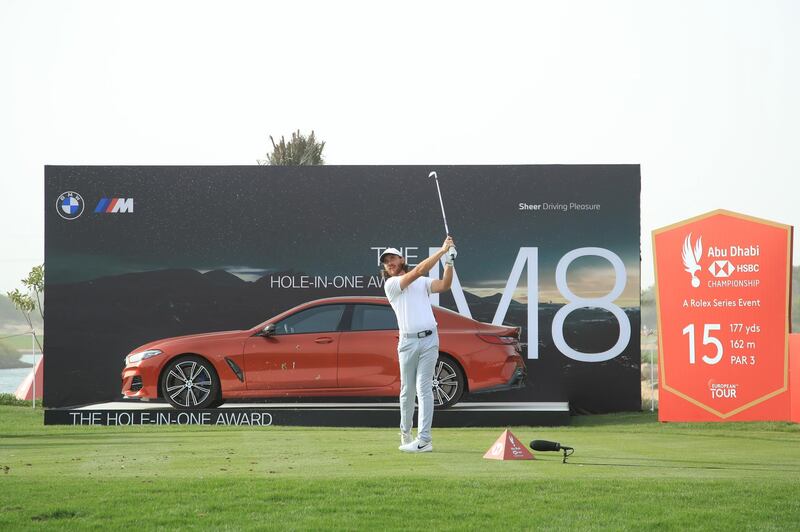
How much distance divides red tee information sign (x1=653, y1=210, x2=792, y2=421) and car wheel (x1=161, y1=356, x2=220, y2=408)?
5.97 m

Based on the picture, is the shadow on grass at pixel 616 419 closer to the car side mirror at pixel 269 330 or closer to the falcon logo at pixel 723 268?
the falcon logo at pixel 723 268

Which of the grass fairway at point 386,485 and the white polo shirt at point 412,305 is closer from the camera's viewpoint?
the grass fairway at point 386,485

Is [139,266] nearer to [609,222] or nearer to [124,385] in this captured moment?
[124,385]

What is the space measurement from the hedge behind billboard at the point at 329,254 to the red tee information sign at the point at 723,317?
0.67 metres

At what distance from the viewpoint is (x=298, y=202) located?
15.0m

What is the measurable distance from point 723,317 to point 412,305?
600 cm

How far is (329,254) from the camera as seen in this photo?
14.9 metres

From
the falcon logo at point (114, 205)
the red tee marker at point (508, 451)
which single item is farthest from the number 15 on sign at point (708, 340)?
the falcon logo at point (114, 205)

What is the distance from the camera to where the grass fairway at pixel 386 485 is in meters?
6.28

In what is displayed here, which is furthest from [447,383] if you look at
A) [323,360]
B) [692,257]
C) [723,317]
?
[723,317]

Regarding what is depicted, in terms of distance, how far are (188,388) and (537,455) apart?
6.31 metres

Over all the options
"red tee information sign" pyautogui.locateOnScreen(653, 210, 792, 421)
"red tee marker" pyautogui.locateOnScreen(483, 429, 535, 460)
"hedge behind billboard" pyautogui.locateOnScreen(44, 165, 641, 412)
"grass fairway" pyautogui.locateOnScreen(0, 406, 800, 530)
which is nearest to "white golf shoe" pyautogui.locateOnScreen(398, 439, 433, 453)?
"grass fairway" pyautogui.locateOnScreen(0, 406, 800, 530)

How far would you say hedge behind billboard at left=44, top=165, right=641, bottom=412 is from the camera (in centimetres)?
1481

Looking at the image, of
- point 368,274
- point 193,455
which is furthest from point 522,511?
point 368,274
